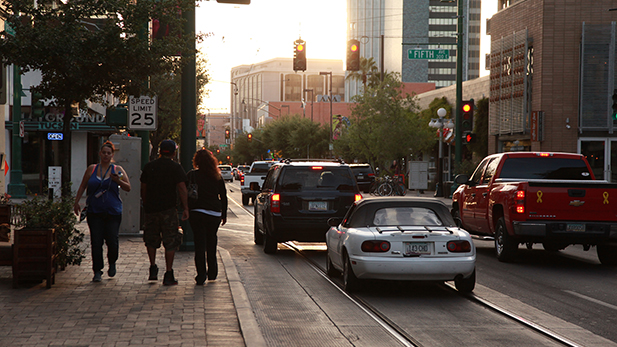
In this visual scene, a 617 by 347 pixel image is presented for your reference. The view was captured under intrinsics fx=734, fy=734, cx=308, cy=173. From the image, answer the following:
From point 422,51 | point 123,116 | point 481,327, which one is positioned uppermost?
point 422,51

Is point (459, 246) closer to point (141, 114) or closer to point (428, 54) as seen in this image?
point (141, 114)

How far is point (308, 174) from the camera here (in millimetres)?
14648

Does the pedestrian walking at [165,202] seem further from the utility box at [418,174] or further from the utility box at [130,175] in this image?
the utility box at [418,174]

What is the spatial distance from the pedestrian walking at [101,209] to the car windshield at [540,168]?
784 cm

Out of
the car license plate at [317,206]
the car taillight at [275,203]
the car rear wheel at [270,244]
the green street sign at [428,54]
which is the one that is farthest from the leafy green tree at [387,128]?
the car taillight at [275,203]

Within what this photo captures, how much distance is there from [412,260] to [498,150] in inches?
1223

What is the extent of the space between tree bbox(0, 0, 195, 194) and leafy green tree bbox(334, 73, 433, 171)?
125 feet

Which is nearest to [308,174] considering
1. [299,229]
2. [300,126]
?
[299,229]

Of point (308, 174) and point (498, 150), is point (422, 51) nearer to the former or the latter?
point (498, 150)

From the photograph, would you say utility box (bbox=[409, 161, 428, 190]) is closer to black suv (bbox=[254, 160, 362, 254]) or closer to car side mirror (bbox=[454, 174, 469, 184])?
car side mirror (bbox=[454, 174, 469, 184])

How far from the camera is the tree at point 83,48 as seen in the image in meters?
11.2

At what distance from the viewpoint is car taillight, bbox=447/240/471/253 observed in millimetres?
9281

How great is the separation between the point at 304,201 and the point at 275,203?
21.7 inches

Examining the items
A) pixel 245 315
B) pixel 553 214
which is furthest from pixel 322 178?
pixel 245 315
